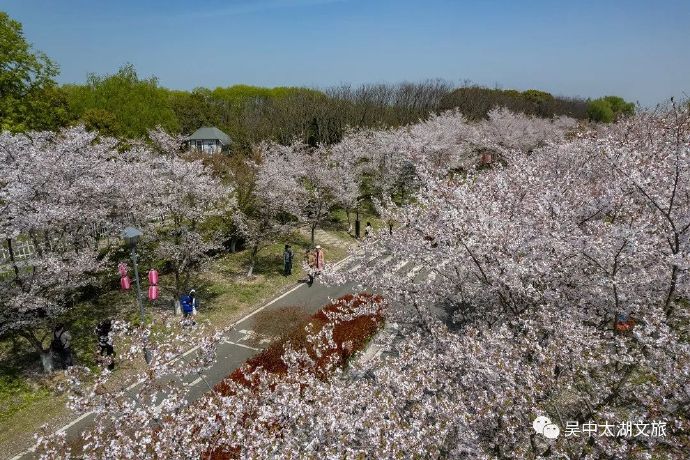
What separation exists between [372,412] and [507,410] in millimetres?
1953

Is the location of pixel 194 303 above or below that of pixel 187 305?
below

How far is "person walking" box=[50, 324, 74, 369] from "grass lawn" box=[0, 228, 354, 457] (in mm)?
399

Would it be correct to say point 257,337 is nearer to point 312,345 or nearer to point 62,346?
point 312,345

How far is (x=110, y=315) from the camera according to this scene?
17594 millimetres

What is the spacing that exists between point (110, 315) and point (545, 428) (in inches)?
658

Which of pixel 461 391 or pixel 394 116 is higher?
pixel 394 116

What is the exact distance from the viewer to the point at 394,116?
53.7 m

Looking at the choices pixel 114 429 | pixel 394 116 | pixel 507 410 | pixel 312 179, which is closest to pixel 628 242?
pixel 507 410

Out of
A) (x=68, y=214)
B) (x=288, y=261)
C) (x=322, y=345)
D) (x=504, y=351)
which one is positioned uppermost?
(x=68, y=214)

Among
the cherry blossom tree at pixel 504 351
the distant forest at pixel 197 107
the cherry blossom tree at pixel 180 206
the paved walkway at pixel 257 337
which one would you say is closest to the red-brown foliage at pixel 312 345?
the paved walkway at pixel 257 337

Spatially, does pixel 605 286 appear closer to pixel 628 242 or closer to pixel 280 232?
pixel 628 242

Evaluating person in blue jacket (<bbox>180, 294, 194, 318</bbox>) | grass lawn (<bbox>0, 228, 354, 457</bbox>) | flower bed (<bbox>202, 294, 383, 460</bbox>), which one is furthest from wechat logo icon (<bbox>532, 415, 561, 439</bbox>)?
person in blue jacket (<bbox>180, 294, 194, 318</bbox>)

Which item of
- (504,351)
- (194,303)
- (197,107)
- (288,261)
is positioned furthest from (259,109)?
(504,351)

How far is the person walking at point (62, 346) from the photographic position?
13.8 metres
